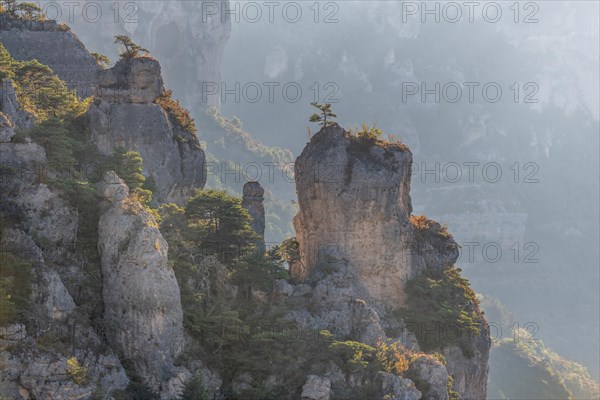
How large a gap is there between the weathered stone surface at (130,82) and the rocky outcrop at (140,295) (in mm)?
10165

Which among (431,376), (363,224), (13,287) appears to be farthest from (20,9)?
(431,376)

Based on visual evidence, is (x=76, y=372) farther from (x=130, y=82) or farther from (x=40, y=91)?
(x=130, y=82)

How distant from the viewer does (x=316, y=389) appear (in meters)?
25.5

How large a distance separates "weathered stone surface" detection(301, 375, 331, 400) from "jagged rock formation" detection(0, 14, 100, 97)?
20675 millimetres

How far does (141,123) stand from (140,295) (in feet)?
38.2

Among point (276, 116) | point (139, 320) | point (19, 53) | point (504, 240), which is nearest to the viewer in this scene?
point (139, 320)

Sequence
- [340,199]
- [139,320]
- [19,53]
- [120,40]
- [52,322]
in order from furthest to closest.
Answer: [19,53]
[120,40]
[340,199]
[139,320]
[52,322]

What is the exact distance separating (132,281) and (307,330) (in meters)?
5.94

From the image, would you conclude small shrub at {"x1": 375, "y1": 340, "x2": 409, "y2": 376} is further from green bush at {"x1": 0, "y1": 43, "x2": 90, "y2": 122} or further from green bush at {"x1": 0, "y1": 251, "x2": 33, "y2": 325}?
green bush at {"x1": 0, "y1": 43, "x2": 90, "y2": 122}

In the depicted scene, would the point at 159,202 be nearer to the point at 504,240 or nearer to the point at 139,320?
the point at 139,320

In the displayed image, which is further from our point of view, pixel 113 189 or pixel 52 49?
pixel 52 49

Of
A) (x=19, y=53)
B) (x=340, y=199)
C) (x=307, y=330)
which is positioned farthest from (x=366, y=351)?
(x=19, y=53)

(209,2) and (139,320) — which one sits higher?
(209,2)

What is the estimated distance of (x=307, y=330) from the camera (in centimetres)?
2775
